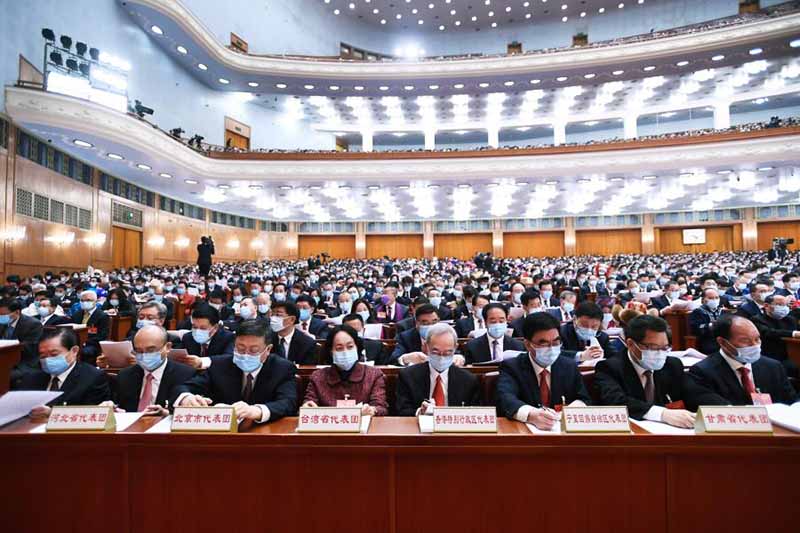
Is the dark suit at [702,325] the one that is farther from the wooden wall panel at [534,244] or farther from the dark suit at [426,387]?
the wooden wall panel at [534,244]

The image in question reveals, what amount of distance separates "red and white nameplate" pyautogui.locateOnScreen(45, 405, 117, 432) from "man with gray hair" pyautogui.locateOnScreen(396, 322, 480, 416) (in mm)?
1410

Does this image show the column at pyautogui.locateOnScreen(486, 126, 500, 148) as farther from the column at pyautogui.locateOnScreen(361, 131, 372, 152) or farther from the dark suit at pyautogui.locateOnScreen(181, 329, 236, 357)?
the dark suit at pyautogui.locateOnScreen(181, 329, 236, 357)

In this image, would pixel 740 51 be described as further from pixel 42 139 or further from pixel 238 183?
pixel 42 139

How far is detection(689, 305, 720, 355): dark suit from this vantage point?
4.54 metres

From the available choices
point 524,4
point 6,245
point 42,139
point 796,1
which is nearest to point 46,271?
point 6,245

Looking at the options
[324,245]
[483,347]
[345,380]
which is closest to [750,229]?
[324,245]

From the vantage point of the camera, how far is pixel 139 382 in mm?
2717

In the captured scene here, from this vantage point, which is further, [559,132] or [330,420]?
[559,132]

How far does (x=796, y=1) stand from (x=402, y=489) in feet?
97.6

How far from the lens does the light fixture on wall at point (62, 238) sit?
12239 mm

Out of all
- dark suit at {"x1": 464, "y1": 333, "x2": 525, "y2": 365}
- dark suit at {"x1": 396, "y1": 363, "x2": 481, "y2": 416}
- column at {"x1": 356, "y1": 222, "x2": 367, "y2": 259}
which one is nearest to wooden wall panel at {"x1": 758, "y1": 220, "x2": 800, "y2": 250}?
column at {"x1": 356, "y1": 222, "x2": 367, "y2": 259}

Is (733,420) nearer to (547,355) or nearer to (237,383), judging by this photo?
(547,355)

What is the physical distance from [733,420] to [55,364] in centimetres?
335

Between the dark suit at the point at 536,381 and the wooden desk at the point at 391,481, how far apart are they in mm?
782
